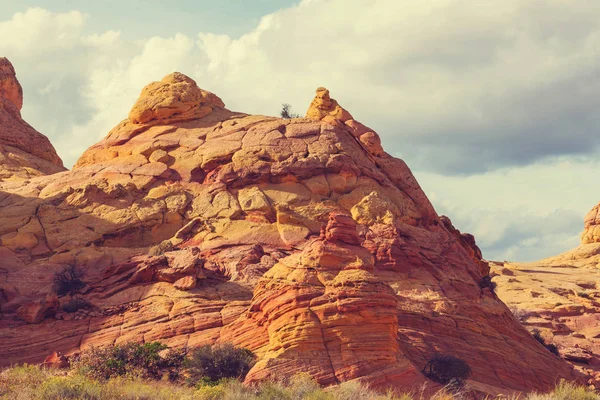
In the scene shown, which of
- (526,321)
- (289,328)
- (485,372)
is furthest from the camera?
(526,321)

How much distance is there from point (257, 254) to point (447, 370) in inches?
359

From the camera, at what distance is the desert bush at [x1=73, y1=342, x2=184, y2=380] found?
2781 centimetres

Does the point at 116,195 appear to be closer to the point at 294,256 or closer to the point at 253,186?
the point at 253,186

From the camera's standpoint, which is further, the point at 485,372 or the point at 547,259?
the point at 547,259

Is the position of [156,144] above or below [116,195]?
above

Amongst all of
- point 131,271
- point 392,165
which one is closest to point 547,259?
point 392,165

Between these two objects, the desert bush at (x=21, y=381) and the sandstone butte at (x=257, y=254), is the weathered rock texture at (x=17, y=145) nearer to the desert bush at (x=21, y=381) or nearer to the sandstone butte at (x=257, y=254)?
the sandstone butte at (x=257, y=254)

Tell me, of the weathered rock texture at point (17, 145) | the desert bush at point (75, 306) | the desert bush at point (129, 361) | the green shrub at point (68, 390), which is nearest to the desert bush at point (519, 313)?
the weathered rock texture at point (17, 145)

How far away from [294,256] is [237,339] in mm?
3292

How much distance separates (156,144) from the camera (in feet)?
143

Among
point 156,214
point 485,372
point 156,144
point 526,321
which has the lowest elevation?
point 485,372

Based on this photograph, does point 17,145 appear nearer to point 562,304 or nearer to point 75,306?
point 75,306

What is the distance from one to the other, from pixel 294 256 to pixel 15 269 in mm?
12490

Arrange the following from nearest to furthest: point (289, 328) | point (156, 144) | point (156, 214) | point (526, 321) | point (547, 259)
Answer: point (289, 328) → point (156, 214) → point (156, 144) → point (526, 321) → point (547, 259)
